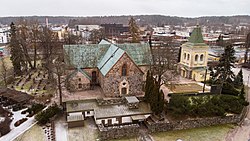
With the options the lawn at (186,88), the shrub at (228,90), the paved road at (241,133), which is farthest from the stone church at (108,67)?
the paved road at (241,133)

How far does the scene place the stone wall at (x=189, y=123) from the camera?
2486cm

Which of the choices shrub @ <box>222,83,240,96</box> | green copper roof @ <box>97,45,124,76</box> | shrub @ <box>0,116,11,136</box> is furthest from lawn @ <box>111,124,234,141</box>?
shrub @ <box>0,116,11,136</box>

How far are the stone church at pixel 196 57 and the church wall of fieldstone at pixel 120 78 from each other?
41.4 feet

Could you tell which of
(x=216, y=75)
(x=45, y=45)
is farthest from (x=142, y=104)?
(x=45, y=45)

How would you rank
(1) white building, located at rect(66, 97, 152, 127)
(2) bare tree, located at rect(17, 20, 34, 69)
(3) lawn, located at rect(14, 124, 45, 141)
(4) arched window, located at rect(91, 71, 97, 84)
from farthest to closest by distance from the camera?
(2) bare tree, located at rect(17, 20, 34, 69) < (4) arched window, located at rect(91, 71, 97, 84) < (1) white building, located at rect(66, 97, 152, 127) < (3) lawn, located at rect(14, 124, 45, 141)

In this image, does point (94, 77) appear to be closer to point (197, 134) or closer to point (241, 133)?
point (197, 134)

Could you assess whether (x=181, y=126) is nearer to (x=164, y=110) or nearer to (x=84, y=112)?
(x=164, y=110)

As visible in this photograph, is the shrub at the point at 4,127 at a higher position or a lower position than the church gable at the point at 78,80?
lower

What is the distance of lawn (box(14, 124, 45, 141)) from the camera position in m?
22.5

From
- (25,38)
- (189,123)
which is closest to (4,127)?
(189,123)

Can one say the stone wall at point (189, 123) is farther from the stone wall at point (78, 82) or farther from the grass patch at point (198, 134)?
the stone wall at point (78, 82)

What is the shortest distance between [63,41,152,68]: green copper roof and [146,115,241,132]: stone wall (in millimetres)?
12901

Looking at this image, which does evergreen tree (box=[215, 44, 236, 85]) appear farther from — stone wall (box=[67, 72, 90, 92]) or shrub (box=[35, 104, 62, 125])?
shrub (box=[35, 104, 62, 125])

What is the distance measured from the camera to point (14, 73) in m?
43.8
